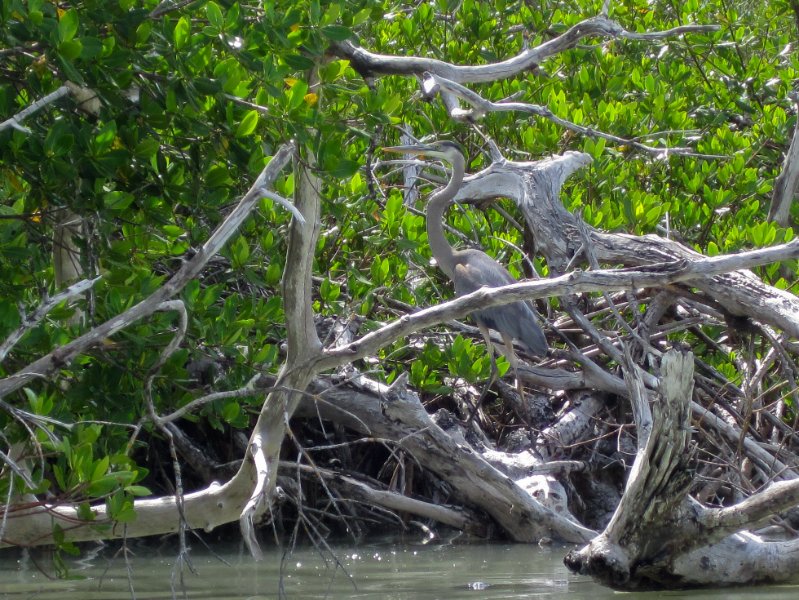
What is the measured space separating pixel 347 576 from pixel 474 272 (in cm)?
250

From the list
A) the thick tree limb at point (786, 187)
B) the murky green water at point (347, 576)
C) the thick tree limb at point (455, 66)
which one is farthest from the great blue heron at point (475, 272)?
the thick tree limb at point (455, 66)

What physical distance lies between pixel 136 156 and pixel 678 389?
2119 mm

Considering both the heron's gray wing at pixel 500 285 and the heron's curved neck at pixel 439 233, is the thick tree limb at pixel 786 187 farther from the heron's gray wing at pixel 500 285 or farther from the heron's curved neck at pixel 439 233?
the heron's curved neck at pixel 439 233

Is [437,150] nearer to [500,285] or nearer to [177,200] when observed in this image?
[500,285]

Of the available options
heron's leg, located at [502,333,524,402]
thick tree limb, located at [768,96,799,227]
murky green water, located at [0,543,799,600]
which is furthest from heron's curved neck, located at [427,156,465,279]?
thick tree limb, located at [768,96,799,227]

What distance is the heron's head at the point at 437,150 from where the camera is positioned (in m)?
6.23

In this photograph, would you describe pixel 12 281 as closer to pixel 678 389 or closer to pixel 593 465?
pixel 678 389

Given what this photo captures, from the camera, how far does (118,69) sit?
3600mm


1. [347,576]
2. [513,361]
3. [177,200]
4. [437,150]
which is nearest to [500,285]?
[513,361]

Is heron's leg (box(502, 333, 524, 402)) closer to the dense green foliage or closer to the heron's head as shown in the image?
the dense green foliage

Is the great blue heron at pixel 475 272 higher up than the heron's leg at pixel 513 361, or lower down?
higher up

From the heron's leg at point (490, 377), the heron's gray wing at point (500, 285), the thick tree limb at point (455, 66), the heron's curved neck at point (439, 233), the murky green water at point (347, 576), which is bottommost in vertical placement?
the murky green water at point (347, 576)

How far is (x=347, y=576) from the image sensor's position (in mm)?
4543

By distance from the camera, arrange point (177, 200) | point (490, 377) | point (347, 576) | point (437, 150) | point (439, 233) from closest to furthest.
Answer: point (177, 200) → point (347, 576) → point (490, 377) → point (437, 150) → point (439, 233)
